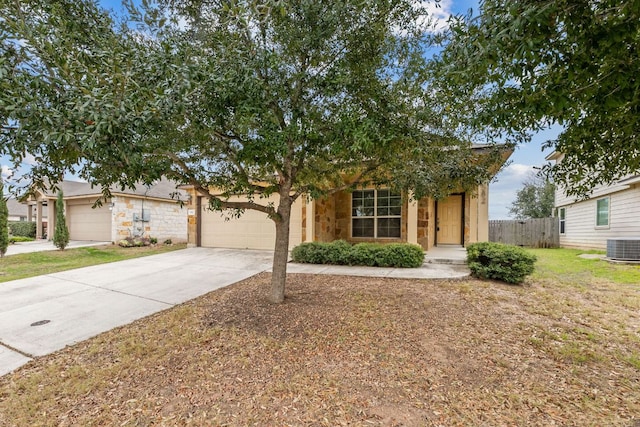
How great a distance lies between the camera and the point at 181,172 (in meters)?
4.01

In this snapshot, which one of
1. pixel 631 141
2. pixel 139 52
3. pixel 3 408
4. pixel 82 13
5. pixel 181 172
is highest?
pixel 82 13

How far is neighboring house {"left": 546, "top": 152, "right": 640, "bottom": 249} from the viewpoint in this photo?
10.2m

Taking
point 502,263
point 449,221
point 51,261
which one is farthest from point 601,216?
point 51,261

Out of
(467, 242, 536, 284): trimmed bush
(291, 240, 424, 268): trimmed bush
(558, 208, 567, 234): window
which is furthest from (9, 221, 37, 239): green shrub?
(558, 208, 567, 234): window

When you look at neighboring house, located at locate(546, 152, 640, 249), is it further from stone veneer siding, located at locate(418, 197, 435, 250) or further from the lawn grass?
the lawn grass

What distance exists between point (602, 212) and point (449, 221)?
22.7ft

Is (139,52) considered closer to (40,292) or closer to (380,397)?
(380,397)

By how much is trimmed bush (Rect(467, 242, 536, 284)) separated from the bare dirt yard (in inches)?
52.5

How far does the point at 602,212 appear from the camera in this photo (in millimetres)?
12164

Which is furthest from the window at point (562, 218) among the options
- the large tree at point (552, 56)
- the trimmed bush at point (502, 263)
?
the large tree at point (552, 56)

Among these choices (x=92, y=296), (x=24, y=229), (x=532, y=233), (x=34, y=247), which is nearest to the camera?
(x=92, y=296)

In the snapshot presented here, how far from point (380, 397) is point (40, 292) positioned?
677 centimetres

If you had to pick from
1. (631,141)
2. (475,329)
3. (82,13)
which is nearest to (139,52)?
(82,13)

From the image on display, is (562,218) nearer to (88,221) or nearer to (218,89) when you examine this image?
(218,89)
